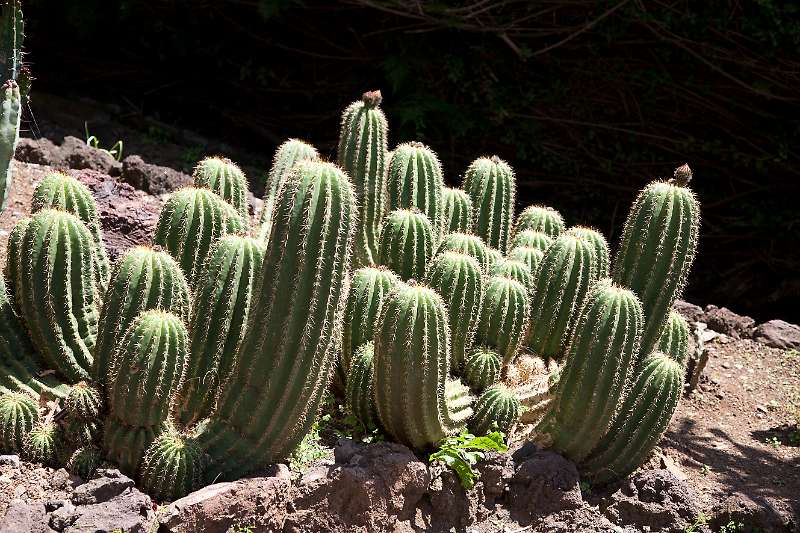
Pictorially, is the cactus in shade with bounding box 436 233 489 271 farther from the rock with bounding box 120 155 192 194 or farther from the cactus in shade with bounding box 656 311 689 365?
the rock with bounding box 120 155 192 194

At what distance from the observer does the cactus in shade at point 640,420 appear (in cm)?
446

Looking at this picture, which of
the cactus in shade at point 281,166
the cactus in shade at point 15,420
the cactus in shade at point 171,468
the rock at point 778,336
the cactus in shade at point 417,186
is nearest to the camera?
the cactus in shade at point 171,468

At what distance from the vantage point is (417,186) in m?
5.46

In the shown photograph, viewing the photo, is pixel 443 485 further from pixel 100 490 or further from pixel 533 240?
pixel 533 240

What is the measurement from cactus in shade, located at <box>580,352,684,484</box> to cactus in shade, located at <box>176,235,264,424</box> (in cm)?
180

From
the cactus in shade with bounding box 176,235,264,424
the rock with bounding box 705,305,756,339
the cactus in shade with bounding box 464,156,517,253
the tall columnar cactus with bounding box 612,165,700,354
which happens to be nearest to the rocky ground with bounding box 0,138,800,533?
the rock with bounding box 705,305,756,339

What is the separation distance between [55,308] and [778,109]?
271 inches

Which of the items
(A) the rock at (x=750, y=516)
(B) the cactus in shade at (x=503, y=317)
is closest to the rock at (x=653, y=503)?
(A) the rock at (x=750, y=516)

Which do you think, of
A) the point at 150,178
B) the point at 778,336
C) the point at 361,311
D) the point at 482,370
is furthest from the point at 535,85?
the point at 361,311

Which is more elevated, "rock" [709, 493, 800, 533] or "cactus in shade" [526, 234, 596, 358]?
"cactus in shade" [526, 234, 596, 358]

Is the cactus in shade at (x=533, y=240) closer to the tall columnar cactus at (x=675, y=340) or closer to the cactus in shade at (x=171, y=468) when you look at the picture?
the tall columnar cactus at (x=675, y=340)

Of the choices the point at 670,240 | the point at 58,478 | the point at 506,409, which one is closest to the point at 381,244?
the point at 506,409

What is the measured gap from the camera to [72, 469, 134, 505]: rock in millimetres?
3572

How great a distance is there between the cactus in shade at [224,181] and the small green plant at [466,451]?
Result: 160 centimetres
